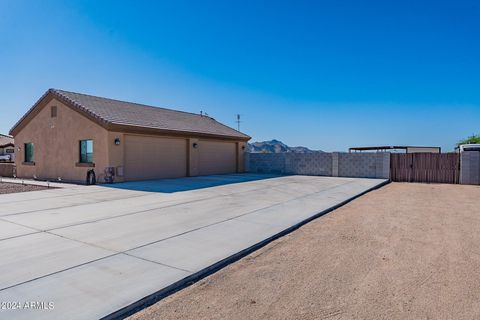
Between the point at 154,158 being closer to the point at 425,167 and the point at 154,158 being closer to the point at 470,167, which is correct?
the point at 425,167

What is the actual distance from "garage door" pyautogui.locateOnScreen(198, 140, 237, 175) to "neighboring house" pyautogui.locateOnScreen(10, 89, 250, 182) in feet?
0.21

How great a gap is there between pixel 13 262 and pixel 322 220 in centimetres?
593

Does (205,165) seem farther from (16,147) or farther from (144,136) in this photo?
(16,147)

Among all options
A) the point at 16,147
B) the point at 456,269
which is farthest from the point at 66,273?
the point at 16,147

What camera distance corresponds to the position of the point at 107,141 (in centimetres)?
1446

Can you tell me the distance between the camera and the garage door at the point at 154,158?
15586 mm

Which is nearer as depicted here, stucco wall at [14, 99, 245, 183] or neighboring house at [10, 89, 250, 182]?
stucco wall at [14, 99, 245, 183]

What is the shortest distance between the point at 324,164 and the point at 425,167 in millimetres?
5797

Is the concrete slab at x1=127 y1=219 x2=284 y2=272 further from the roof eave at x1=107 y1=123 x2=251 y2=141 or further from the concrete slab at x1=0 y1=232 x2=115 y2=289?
the roof eave at x1=107 y1=123 x2=251 y2=141

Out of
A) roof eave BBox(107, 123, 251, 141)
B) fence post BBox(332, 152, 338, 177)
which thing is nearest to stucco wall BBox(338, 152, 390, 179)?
fence post BBox(332, 152, 338, 177)

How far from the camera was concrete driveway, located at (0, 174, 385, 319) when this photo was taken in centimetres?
332

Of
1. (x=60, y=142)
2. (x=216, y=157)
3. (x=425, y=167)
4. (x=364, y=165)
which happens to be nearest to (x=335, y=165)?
(x=364, y=165)

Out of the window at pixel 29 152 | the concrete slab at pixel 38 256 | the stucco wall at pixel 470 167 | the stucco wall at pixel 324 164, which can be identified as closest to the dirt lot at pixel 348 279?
the concrete slab at pixel 38 256

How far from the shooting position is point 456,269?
4.28 metres
